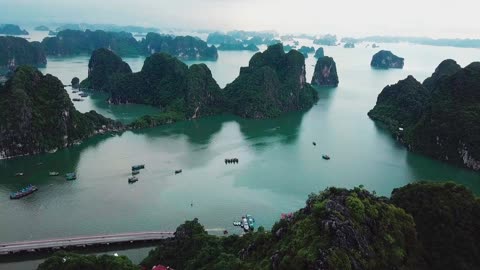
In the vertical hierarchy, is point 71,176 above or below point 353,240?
below

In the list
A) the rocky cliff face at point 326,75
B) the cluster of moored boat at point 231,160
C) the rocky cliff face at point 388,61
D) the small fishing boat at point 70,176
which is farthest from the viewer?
the rocky cliff face at point 388,61

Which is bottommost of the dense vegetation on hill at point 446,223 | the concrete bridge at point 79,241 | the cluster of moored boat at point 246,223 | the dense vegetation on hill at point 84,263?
the concrete bridge at point 79,241

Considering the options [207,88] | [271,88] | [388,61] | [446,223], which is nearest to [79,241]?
[446,223]

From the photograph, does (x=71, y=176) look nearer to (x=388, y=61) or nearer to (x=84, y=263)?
(x=84, y=263)

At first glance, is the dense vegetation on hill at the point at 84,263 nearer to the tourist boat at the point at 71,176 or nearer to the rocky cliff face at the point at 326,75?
the tourist boat at the point at 71,176

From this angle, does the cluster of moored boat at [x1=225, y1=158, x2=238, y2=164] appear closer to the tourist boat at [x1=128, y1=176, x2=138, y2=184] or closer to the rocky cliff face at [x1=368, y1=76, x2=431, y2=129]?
the tourist boat at [x1=128, y1=176, x2=138, y2=184]

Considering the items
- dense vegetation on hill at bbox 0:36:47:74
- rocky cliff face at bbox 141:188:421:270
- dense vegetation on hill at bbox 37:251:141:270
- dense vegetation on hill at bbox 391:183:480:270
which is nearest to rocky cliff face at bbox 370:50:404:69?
dense vegetation on hill at bbox 0:36:47:74

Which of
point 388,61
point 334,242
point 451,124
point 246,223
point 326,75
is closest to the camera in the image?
point 334,242

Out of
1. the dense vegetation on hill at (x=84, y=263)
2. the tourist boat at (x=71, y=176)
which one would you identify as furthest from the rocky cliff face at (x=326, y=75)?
the dense vegetation on hill at (x=84, y=263)
